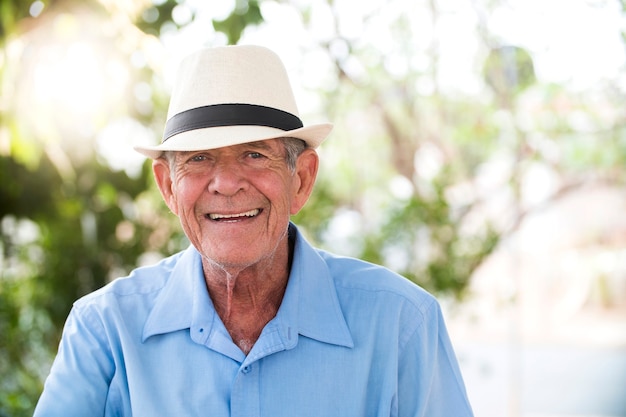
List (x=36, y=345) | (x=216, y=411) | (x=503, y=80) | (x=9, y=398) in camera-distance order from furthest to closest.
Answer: (x=503, y=80) < (x=36, y=345) < (x=9, y=398) < (x=216, y=411)

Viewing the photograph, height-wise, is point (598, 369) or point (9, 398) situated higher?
point (9, 398)

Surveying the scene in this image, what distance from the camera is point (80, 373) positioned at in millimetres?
1621

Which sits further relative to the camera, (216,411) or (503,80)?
(503,80)

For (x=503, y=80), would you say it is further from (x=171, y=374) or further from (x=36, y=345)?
(x=171, y=374)

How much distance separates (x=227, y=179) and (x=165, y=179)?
23cm

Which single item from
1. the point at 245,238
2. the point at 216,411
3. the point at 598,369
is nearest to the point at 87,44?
the point at 245,238

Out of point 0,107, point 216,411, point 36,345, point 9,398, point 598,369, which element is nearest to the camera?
point 216,411

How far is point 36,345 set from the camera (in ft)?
12.6

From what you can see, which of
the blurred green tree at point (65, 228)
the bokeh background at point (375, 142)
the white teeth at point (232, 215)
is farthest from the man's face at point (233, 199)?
the blurred green tree at point (65, 228)

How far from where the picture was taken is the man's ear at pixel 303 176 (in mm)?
1716

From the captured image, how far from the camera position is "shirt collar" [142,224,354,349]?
164cm

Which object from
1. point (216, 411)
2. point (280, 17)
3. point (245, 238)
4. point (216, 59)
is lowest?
point (216, 411)

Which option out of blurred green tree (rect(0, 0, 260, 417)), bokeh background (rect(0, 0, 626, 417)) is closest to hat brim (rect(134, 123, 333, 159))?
bokeh background (rect(0, 0, 626, 417))

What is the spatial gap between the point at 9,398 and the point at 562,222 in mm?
4449
